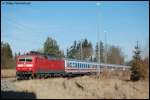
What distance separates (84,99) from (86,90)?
4601mm

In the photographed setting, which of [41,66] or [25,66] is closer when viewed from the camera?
[25,66]

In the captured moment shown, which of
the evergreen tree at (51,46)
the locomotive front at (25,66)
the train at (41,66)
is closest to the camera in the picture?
the locomotive front at (25,66)

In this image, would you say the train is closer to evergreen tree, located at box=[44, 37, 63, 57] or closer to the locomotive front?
the locomotive front

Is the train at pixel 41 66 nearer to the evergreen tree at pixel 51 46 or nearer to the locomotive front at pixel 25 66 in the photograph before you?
the locomotive front at pixel 25 66

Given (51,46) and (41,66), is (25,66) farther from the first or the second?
(51,46)

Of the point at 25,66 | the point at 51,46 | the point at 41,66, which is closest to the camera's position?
the point at 25,66

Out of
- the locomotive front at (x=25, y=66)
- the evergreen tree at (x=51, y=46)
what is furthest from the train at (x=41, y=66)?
the evergreen tree at (x=51, y=46)

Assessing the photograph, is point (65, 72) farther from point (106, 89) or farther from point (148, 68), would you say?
point (106, 89)

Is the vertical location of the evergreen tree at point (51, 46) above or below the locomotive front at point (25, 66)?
above

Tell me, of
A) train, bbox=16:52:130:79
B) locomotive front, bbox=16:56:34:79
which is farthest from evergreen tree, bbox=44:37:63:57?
locomotive front, bbox=16:56:34:79

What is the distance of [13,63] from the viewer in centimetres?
7131

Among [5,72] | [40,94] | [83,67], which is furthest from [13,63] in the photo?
[40,94]

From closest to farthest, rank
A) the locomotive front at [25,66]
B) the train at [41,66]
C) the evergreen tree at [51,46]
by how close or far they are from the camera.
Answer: the locomotive front at [25,66]
the train at [41,66]
the evergreen tree at [51,46]

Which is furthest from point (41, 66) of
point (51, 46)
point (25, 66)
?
point (51, 46)
